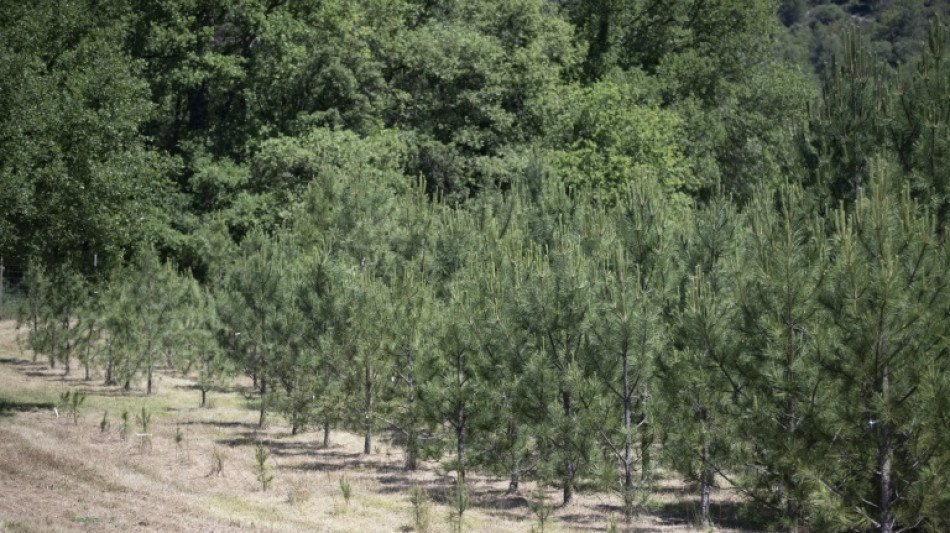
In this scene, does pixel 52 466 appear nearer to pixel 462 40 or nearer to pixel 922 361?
pixel 922 361

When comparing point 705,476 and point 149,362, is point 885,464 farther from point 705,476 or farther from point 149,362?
point 149,362

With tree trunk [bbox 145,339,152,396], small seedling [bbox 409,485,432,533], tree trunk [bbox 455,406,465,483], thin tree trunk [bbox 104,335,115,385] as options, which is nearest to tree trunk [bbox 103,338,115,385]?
thin tree trunk [bbox 104,335,115,385]

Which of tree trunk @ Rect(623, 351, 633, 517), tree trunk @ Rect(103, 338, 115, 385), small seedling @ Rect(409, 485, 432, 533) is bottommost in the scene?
tree trunk @ Rect(103, 338, 115, 385)

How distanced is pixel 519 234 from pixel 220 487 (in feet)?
25.7

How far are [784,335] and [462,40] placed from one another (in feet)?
86.3

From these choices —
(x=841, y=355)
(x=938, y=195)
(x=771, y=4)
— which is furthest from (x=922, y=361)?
(x=771, y=4)

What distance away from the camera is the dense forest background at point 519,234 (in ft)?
44.0

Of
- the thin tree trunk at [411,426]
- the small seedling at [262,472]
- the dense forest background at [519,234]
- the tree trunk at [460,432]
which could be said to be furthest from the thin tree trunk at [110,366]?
the tree trunk at [460,432]

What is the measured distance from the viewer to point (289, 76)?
1501 inches

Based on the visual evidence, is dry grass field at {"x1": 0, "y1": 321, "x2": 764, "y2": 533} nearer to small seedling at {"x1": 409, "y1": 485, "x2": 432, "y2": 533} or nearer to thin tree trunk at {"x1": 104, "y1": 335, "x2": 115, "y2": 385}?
small seedling at {"x1": 409, "y1": 485, "x2": 432, "y2": 533}

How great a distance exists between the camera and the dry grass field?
1423 centimetres

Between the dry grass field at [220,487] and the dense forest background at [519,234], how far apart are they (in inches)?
31.3

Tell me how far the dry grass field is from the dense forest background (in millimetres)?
794

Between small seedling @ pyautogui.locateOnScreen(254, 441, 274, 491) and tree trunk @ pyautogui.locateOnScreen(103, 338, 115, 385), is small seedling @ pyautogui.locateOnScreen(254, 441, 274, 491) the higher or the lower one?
the higher one
